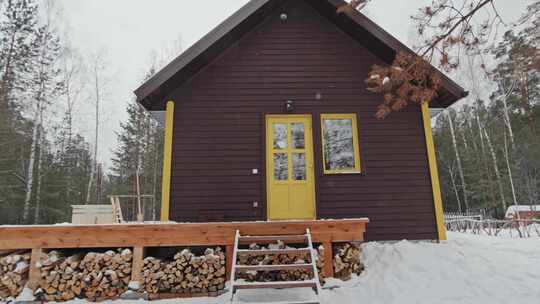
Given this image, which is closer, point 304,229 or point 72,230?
point 72,230

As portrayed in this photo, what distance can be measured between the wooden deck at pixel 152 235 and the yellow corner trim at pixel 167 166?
4.08 feet

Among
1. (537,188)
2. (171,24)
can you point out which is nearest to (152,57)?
(171,24)

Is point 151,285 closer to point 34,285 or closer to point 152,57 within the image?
point 34,285

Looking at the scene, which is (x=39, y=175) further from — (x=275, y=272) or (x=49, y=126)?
(x=275, y=272)

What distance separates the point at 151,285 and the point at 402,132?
4.62 meters

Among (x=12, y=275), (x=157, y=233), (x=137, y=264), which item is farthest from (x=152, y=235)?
(x=12, y=275)

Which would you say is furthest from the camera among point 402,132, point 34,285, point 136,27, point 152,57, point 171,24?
point 136,27

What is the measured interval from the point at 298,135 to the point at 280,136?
0.33 metres

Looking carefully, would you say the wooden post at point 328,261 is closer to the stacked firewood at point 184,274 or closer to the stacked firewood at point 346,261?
the stacked firewood at point 346,261

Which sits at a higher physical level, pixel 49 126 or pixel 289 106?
pixel 49 126

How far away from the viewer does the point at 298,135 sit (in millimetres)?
5297

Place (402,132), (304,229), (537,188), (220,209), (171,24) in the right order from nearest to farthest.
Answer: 1. (304,229)
2. (220,209)
3. (402,132)
4. (537,188)
5. (171,24)

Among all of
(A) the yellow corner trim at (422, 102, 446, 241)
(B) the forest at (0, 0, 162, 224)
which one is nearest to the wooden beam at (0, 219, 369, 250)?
(A) the yellow corner trim at (422, 102, 446, 241)

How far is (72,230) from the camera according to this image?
3.40 m
